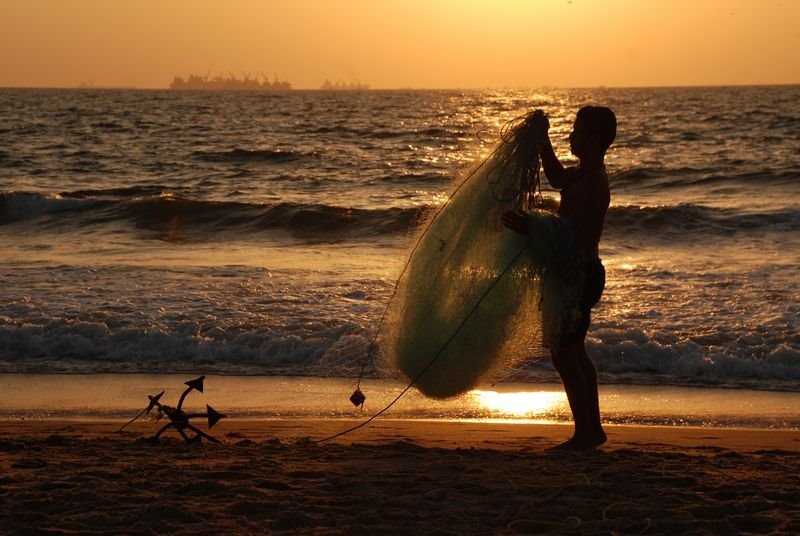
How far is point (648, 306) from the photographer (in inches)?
384

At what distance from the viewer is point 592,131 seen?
4.88m

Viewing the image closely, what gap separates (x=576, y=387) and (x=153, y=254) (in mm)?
9615

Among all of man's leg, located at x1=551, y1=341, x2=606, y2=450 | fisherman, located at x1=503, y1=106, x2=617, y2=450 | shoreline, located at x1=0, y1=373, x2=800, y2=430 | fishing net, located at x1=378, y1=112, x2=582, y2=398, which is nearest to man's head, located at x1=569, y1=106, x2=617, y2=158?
fisherman, located at x1=503, y1=106, x2=617, y2=450

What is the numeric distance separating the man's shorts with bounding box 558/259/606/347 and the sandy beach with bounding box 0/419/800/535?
0.61 m

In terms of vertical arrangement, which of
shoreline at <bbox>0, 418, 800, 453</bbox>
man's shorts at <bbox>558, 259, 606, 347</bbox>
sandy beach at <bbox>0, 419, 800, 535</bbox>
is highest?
man's shorts at <bbox>558, 259, 606, 347</bbox>

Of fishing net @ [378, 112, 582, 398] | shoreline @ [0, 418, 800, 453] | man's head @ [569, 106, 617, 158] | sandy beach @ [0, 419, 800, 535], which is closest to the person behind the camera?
sandy beach @ [0, 419, 800, 535]

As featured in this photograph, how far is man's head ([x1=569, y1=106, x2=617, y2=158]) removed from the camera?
16.0 feet

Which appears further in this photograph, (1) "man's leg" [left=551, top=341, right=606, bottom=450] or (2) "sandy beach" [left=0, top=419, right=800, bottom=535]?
(1) "man's leg" [left=551, top=341, right=606, bottom=450]

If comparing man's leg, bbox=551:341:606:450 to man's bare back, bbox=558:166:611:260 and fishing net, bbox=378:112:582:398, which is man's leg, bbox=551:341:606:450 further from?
man's bare back, bbox=558:166:611:260

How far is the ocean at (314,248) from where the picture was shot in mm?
8305

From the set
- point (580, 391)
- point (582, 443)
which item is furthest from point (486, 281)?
point (582, 443)

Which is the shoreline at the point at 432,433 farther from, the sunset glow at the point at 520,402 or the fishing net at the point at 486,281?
the fishing net at the point at 486,281

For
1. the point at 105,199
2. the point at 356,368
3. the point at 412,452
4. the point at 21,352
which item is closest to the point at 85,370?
the point at 21,352

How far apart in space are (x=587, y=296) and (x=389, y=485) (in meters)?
1.32
